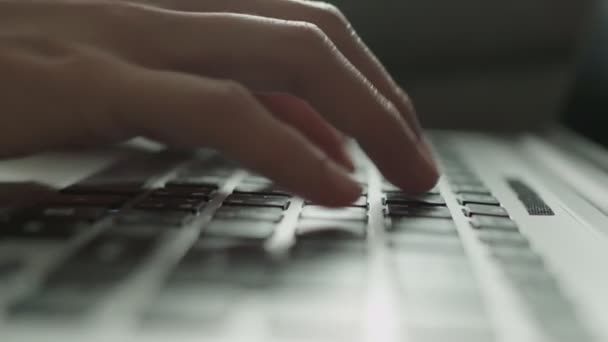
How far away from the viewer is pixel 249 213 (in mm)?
433

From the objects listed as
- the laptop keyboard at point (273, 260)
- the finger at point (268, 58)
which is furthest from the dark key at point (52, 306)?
the finger at point (268, 58)

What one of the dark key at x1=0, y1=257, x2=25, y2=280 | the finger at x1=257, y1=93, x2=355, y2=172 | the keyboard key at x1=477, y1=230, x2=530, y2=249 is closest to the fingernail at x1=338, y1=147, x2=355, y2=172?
the finger at x1=257, y1=93, x2=355, y2=172

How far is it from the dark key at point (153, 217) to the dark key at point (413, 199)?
0.15 meters

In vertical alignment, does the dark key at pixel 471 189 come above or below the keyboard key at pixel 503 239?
above

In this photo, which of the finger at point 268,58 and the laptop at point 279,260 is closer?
the laptop at point 279,260

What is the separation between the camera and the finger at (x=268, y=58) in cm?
47

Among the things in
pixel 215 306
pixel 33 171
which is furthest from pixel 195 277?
pixel 33 171

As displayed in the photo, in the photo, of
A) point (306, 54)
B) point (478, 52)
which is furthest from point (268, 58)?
point (478, 52)

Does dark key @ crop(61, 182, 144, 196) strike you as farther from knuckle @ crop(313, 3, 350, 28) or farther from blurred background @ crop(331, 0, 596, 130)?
blurred background @ crop(331, 0, 596, 130)

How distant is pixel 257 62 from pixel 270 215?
105 mm

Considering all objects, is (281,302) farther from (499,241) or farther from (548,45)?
(548,45)

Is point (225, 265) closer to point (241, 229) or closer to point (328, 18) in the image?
point (241, 229)

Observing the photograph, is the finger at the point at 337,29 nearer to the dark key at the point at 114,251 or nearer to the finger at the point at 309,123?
the finger at the point at 309,123

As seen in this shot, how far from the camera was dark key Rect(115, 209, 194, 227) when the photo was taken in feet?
1.31
